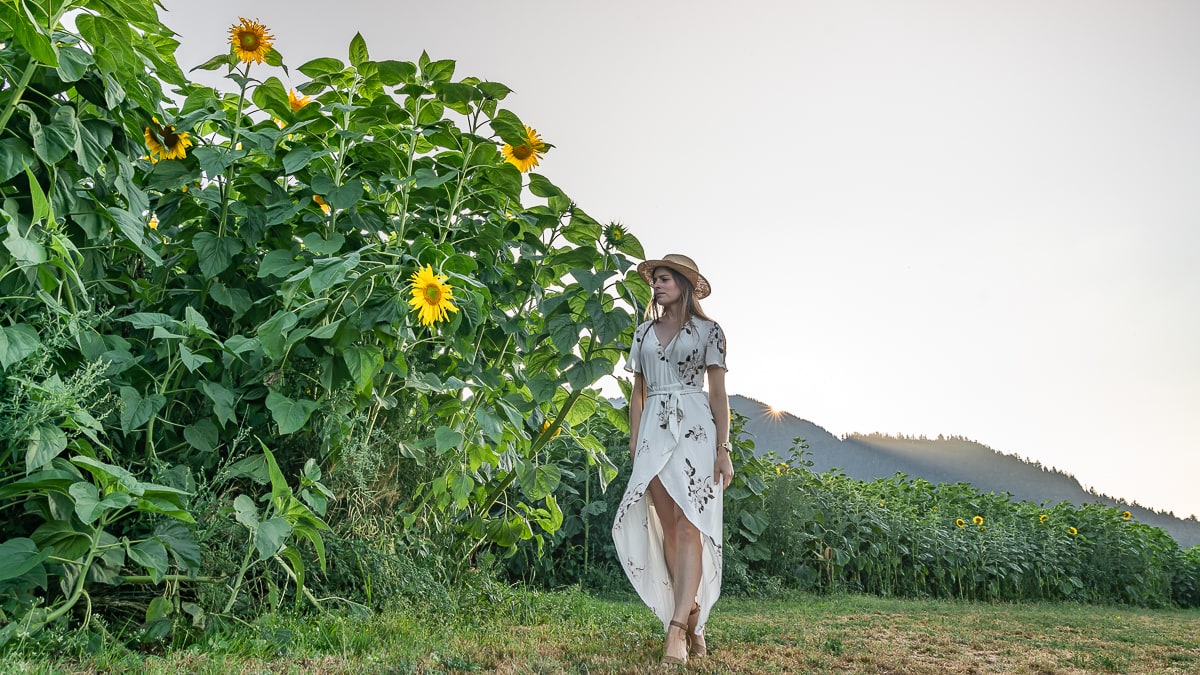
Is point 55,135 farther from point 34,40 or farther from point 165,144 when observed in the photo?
point 165,144

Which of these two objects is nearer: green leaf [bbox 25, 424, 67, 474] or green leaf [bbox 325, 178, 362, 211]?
green leaf [bbox 25, 424, 67, 474]

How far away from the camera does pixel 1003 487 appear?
10.4 meters

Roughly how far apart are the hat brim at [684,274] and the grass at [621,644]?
1494mm

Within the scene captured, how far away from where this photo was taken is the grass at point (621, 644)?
2391mm

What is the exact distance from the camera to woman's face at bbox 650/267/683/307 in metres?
3.53

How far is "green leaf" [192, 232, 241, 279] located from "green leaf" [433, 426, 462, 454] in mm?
923

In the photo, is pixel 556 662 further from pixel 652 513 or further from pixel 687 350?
pixel 687 350

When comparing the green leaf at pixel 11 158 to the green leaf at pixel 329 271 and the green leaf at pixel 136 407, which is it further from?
the green leaf at pixel 329 271

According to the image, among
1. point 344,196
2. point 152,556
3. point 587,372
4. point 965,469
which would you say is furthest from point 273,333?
point 965,469

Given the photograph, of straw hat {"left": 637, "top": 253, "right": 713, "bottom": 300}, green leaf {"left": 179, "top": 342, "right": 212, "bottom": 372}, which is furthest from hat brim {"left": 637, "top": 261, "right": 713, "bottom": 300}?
green leaf {"left": 179, "top": 342, "right": 212, "bottom": 372}

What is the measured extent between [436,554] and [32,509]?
166 centimetres

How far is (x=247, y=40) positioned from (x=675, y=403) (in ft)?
6.84

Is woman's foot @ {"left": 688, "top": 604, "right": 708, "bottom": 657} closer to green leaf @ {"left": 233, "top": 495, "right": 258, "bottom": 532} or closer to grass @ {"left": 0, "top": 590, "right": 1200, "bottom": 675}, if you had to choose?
grass @ {"left": 0, "top": 590, "right": 1200, "bottom": 675}

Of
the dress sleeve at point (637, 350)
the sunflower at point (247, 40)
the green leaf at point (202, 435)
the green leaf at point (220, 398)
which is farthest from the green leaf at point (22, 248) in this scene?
the dress sleeve at point (637, 350)
